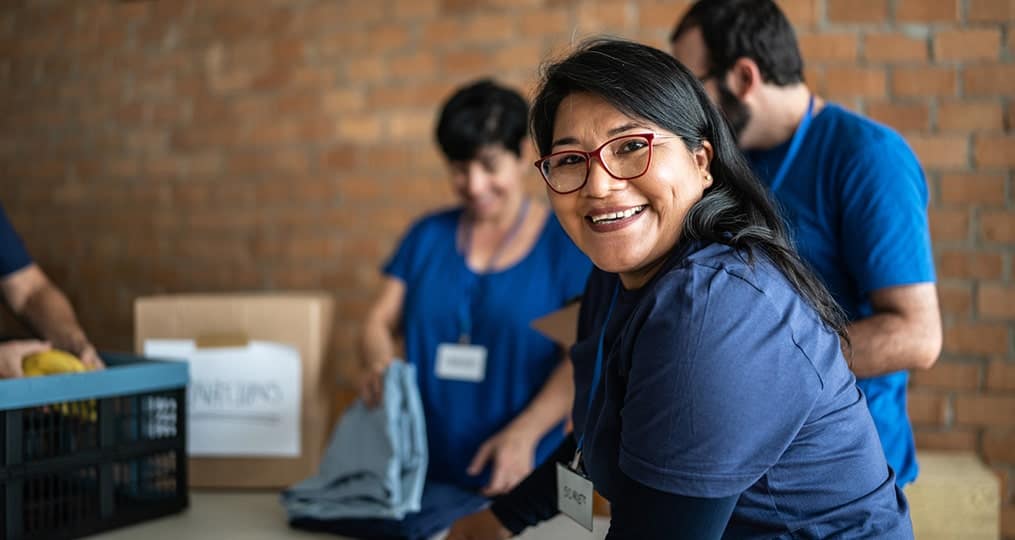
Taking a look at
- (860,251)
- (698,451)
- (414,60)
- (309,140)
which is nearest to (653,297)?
(698,451)

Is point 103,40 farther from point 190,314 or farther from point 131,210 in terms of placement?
point 190,314

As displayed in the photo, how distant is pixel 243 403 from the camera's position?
1.79 meters

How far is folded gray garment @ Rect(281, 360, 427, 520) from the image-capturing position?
1453 mm

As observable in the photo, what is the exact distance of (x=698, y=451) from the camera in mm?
784

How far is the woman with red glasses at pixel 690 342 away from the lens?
0.79 metres

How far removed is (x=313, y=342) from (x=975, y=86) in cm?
180

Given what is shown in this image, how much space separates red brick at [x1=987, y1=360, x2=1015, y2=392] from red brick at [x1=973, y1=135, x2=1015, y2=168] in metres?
0.52

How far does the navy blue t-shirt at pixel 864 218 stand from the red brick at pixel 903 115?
0.90 m

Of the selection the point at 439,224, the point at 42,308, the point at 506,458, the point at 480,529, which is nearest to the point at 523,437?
the point at 506,458

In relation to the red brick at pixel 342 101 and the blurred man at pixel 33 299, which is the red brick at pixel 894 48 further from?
the blurred man at pixel 33 299

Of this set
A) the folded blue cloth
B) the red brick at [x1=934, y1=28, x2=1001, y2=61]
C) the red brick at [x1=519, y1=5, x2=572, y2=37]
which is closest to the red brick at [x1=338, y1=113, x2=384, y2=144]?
the red brick at [x1=519, y1=5, x2=572, y2=37]

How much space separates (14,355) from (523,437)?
95 centimetres

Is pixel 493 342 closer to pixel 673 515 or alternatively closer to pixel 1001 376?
pixel 673 515

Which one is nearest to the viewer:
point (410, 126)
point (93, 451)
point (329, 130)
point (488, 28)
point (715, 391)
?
point (715, 391)
